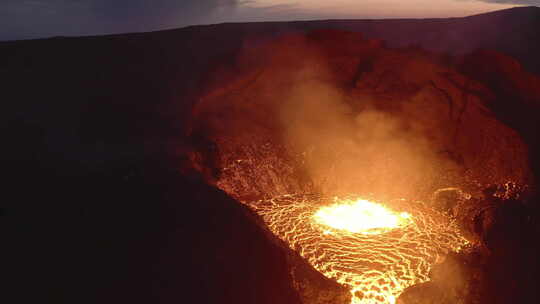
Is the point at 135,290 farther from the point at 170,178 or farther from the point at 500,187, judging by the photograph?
the point at 500,187

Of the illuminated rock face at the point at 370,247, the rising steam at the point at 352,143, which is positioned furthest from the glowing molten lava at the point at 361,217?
the rising steam at the point at 352,143

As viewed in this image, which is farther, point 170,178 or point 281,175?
point 281,175

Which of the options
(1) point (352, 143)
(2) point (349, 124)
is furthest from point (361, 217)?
(2) point (349, 124)

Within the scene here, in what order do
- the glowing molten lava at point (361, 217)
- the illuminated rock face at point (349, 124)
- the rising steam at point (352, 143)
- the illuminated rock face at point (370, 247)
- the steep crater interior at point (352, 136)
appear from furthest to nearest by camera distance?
the rising steam at point (352, 143) < the illuminated rock face at point (349, 124) < the steep crater interior at point (352, 136) < the glowing molten lava at point (361, 217) < the illuminated rock face at point (370, 247)

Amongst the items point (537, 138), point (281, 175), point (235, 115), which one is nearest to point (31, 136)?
point (235, 115)

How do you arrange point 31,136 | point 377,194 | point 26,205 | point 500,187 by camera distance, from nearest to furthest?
point 26,205, point 31,136, point 500,187, point 377,194

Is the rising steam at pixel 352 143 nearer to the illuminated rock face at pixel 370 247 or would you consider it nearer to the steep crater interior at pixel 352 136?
the steep crater interior at pixel 352 136

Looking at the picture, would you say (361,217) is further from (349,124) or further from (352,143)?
(349,124)
